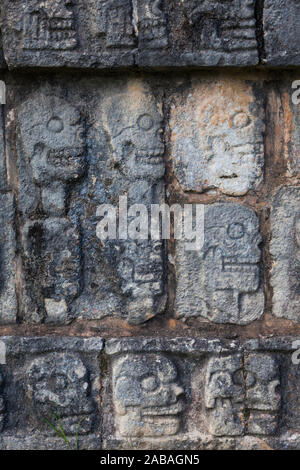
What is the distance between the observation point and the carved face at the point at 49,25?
7.57 ft

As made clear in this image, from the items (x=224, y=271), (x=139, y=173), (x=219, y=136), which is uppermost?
(x=219, y=136)

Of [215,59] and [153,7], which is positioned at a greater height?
[153,7]

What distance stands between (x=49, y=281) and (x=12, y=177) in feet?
1.63

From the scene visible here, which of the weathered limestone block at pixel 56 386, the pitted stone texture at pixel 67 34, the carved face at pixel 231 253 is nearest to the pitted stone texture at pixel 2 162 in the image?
the pitted stone texture at pixel 67 34

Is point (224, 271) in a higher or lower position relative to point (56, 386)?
higher

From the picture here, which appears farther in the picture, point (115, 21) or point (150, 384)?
point (150, 384)

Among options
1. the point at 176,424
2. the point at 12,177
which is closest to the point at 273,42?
the point at 12,177

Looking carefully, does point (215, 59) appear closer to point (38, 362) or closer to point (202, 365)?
point (202, 365)

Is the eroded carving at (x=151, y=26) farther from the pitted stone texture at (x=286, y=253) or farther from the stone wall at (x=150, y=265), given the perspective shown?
the pitted stone texture at (x=286, y=253)

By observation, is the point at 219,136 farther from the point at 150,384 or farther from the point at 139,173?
the point at 150,384

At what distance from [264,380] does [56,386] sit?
3.05 feet

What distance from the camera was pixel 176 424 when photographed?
98.3 inches

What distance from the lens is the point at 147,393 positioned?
97.8 inches

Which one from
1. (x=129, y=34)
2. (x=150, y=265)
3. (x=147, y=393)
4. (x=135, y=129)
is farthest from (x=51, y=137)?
(x=147, y=393)
